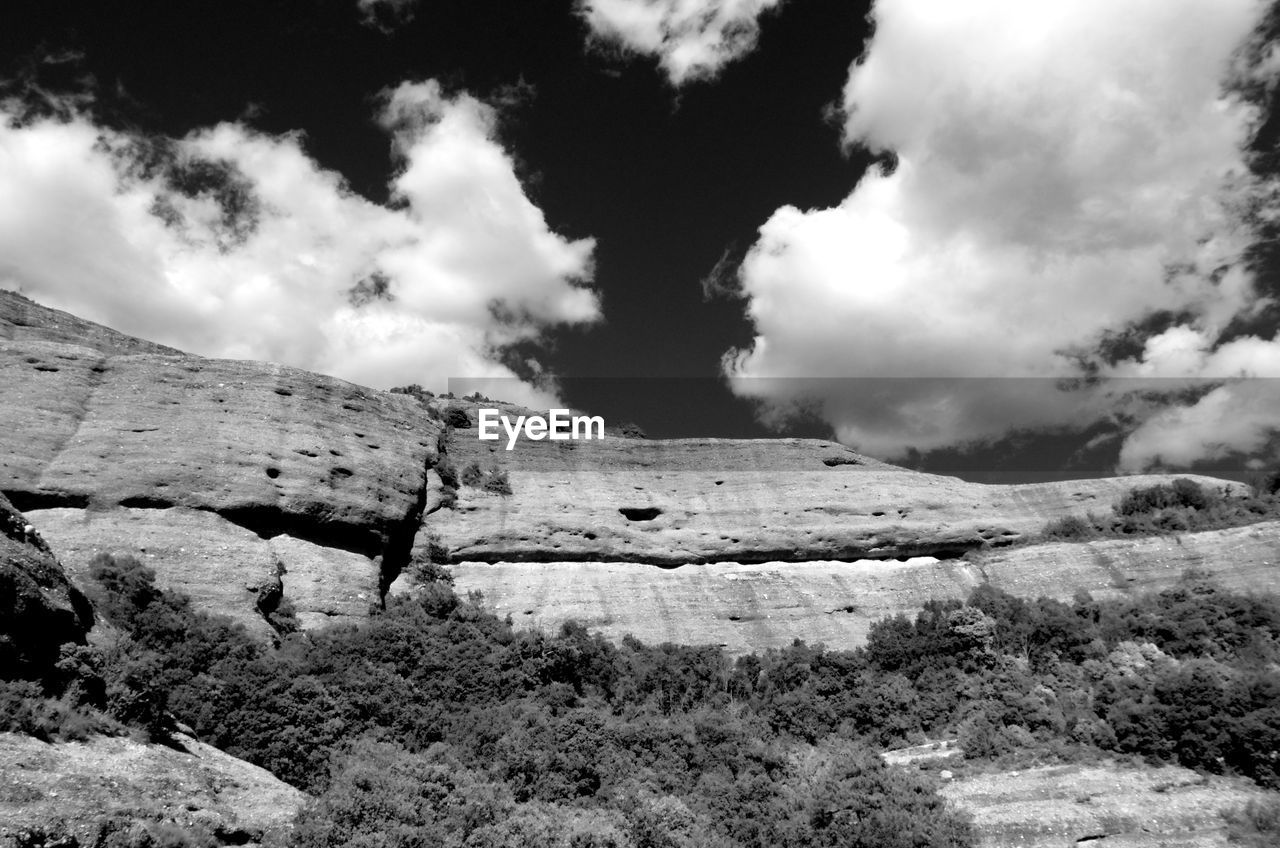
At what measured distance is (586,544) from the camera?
3166 centimetres

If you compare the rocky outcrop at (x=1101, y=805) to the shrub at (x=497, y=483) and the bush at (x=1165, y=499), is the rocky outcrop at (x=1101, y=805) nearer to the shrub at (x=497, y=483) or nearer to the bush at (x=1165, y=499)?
the bush at (x=1165, y=499)

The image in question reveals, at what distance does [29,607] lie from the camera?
44.7 ft

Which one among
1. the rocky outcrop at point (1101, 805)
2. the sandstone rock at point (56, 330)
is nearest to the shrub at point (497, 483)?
the sandstone rock at point (56, 330)

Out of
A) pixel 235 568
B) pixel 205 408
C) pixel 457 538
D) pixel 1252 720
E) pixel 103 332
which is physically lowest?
pixel 1252 720

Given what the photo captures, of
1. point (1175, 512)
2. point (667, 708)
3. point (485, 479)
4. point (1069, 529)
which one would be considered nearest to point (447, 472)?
point (485, 479)

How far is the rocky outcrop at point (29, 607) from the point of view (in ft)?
42.9

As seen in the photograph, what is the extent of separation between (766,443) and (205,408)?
2250cm

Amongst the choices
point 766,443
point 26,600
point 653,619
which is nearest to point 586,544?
point 653,619

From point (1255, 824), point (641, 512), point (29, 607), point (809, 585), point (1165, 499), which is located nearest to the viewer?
point (29, 607)

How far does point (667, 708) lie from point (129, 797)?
48.2 feet

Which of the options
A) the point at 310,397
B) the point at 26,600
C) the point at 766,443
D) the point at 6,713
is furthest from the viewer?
the point at 766,443

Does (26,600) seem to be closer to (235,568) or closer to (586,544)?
(235,568)

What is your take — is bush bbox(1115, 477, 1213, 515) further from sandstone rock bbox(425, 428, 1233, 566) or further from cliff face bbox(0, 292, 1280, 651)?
cliff face bbox(0, 292, 1280, 651)

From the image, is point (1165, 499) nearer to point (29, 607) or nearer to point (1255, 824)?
point (1255, 824)
